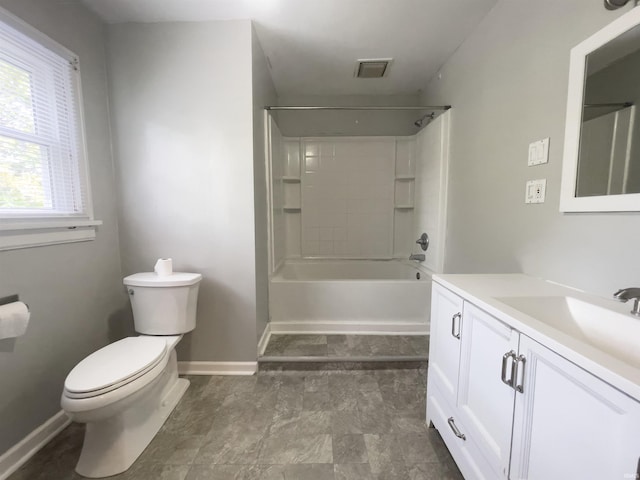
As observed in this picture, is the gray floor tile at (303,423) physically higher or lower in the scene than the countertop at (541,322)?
lower

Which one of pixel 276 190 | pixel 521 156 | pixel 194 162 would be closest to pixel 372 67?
pixel 276 190

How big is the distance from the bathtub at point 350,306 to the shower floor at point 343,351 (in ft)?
0.27

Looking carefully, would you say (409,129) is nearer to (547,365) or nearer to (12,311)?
(547,365)

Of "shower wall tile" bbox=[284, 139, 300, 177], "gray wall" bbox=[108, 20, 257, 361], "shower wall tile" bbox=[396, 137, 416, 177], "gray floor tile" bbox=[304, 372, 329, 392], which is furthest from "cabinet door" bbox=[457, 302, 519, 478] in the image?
"shower wall tile" bbox=[284, 139, 300, 177]

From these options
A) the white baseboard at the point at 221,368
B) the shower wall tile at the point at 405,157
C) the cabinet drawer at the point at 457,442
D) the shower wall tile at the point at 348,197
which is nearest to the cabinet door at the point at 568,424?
the cabinet drawer at the point at 457,442

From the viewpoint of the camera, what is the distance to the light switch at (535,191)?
4.10 feet

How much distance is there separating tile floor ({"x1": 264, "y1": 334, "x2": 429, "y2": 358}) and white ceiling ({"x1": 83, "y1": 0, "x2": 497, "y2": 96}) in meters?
2.30

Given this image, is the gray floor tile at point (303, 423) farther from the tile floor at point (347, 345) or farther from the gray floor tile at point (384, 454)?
the tile floor at point (347, 345)

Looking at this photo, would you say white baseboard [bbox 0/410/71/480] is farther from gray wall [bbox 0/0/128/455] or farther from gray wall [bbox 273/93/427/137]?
gray wall [bbox 273/93/427/137]

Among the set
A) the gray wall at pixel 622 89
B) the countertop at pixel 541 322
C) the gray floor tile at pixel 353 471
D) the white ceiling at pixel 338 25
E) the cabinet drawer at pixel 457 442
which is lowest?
the gray floor tile at pixel 353 471

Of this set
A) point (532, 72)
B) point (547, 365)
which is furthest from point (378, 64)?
point (547, 365)

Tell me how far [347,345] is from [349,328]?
9.0 inches

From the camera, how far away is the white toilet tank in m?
1.61

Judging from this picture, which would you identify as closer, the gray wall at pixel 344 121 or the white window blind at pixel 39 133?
the white window blind at pixel 39 133
